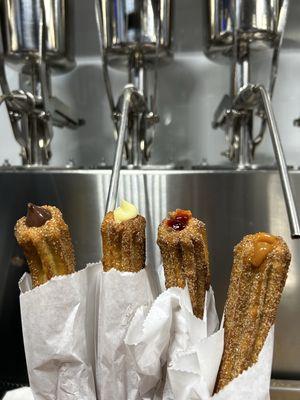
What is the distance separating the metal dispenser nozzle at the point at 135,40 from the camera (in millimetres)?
840

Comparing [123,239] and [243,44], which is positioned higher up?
[243,44]

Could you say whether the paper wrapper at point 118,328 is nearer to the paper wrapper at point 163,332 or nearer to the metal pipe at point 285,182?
the paper wrapper at point 163,332

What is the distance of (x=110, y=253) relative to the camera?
0.42 m

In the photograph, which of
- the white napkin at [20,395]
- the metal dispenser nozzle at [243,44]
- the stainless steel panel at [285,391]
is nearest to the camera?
the white napkin at [20,395]

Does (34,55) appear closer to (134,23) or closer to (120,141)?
(134,23)

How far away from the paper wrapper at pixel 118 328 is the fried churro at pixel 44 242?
0.04 metres

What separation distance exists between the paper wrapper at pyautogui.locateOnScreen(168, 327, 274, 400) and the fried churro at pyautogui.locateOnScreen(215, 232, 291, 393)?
0.04ft

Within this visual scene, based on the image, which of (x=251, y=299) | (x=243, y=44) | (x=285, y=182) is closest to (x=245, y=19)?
(x=243, y=44)

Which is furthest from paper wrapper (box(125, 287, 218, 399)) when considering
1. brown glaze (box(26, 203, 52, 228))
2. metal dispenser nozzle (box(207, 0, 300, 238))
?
metal dispenser nozzle (box(207, 0, 300, 238))

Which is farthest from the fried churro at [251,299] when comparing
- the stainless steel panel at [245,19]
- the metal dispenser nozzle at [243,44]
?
the stainless steel panel at [245,19]

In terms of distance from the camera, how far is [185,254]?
0.40 metres

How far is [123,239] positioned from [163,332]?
0.29ft

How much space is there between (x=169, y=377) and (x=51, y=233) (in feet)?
0.52

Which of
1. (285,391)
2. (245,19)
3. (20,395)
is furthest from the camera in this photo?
(245,19)
